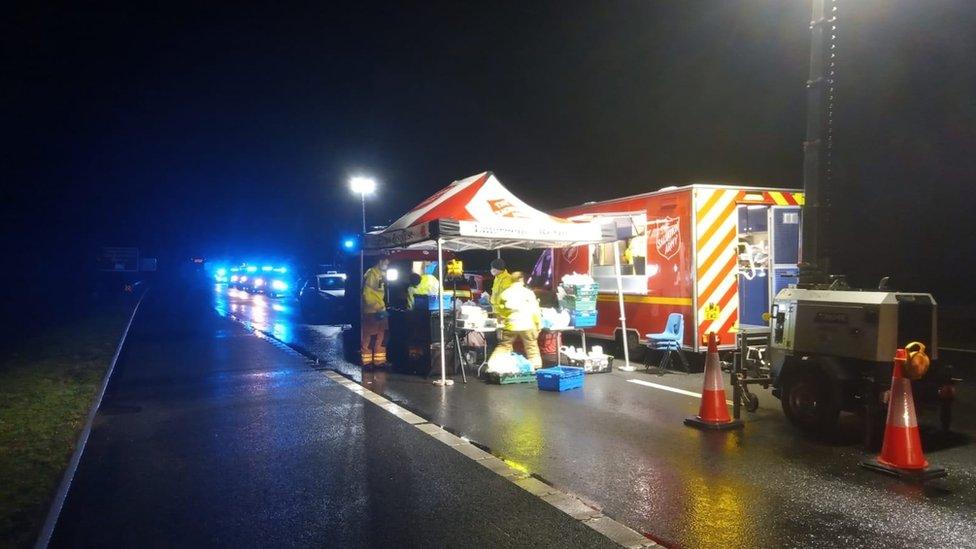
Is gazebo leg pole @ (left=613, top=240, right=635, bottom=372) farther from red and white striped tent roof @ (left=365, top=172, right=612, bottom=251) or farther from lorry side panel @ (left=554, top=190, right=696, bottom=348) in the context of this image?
red and white striped tent roof @ (left=365, top=172, right=612, bottom=251)

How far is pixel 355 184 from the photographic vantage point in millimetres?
27031

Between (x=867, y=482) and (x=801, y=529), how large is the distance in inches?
51.2

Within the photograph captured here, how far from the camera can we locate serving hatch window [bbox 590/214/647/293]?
37.5 feet

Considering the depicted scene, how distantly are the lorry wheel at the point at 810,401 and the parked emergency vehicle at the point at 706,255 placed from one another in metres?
3.15

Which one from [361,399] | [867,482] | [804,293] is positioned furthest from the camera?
[361,399]

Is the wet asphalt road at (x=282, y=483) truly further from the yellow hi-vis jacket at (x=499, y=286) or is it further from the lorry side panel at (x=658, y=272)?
the lorry side panel at (x=658, y=272)

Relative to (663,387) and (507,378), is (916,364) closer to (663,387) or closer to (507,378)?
(663,387)

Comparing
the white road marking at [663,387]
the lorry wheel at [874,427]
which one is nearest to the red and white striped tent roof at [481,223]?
the white road marking at [663,387]

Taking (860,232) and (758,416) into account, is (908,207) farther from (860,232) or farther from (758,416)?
(758,416)

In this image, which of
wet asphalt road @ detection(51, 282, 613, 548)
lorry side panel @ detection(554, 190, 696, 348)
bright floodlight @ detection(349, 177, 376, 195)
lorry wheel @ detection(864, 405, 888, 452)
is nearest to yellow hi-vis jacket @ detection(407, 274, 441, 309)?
wet asphalt road @ detection(51, 282, 613, 548)

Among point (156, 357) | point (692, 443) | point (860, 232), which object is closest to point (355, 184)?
point (156, 357)

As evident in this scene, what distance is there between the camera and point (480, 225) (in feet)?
33.6

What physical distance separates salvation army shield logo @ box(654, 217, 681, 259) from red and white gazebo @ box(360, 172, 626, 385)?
708 millimetres

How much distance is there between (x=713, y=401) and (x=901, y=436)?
1912 mm
